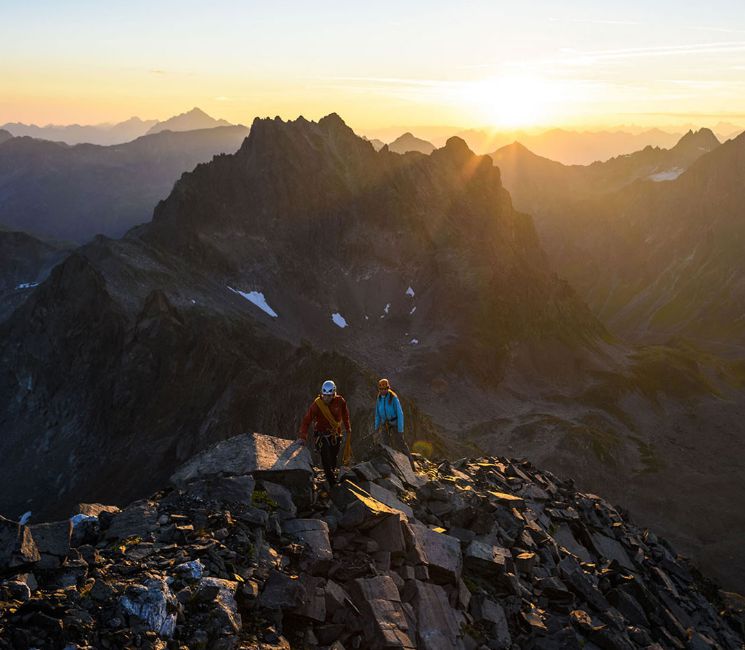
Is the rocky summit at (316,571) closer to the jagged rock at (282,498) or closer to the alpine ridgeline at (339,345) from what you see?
the jagged rock at (282,498)

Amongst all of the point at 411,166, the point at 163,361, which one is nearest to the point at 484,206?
the point at 411,166

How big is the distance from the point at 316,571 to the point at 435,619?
11.4 ft

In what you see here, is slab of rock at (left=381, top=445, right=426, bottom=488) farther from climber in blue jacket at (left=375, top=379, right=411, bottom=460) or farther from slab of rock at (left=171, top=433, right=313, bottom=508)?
slab of rock at (left=171, top=433, right=313, bottom=508)

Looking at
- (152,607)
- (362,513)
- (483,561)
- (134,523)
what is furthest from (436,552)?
(152,607)

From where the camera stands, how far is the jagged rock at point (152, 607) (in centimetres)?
1188

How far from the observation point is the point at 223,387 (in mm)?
83500

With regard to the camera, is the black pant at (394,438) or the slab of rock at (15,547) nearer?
the slab of rock at (15,547)

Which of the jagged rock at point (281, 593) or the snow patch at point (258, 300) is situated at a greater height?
the jagged rock at point (281, 593)

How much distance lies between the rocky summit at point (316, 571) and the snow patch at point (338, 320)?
381 feet

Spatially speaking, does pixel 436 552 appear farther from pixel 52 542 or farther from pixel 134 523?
pixel 52 542

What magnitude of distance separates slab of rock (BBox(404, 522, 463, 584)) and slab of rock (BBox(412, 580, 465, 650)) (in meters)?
0.66

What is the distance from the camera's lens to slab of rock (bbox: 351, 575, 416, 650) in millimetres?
14766

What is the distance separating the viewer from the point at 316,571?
16062 millimetres

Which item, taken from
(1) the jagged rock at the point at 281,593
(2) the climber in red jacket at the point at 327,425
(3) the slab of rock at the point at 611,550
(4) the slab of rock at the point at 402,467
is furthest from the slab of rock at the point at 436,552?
(3) the slab of rock at the point at 611,550
